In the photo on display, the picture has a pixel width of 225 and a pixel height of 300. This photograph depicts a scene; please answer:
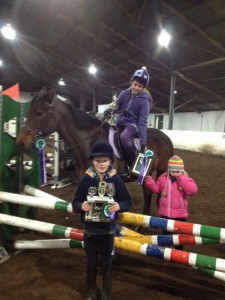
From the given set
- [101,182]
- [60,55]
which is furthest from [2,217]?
[60,55]

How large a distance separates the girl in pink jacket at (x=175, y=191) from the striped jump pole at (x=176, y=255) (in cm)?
63

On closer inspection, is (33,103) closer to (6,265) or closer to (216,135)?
(6,265)

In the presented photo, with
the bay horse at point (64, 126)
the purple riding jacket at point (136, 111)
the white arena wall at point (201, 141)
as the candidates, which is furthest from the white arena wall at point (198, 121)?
the bay horse at point (64, 126)

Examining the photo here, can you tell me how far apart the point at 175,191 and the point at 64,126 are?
68.0 inches

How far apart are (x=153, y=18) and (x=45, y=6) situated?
4.79m

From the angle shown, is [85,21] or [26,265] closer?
[26,265]

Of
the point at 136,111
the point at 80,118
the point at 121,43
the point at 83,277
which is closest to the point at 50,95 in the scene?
the point at 80,118

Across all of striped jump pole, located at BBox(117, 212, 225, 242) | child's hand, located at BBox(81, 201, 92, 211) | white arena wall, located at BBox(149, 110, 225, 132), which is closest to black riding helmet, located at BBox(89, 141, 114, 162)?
child's hand, located at BBox(81, 201, 92, 211)

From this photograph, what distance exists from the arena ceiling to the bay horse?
4625 millimetres

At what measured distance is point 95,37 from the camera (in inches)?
508

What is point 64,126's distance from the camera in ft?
11.8

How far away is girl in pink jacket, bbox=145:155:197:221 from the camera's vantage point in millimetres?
2693

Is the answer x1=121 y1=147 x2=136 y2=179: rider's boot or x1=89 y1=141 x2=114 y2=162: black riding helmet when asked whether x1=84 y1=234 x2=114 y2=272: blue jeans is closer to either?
x1=89 y1=141 x2=114 y2=162: black riding helmet

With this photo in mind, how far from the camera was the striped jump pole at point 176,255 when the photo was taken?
6.40 ft
